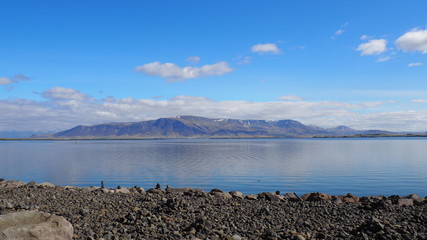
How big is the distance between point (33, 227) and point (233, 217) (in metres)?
9.13

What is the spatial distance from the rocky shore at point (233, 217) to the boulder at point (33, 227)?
1204mm

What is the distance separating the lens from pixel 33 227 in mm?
10469

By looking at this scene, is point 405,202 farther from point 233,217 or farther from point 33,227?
point 33,227

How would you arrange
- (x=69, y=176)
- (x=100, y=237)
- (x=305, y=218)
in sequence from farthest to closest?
(x=69, y=176)
(x=305, y=218)
(x=100, y=237)

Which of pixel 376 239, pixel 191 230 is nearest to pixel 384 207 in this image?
pixel 376 239

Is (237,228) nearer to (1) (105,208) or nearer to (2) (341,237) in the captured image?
(2) (341,237)

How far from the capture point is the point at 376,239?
13.1m

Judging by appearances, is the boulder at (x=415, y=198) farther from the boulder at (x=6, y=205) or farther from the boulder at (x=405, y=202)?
the boulder at (x=6, y=205)

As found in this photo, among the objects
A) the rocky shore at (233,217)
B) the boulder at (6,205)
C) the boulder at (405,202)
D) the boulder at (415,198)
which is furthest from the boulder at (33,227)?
the boulder at (415,198)

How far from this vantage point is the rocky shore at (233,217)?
13406mm

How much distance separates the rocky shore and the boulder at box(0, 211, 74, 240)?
120cm

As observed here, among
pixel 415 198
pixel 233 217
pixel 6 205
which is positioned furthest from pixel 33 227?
pixel 415 198

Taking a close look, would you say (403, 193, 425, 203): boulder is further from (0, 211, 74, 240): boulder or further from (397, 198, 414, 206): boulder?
(0, 211, 74, 240): boulder

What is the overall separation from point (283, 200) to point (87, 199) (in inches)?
498
